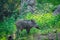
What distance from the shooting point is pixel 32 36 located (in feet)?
33.1

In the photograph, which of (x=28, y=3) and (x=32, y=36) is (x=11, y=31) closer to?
(x=32, y=36)

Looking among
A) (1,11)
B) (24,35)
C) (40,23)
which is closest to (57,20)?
(40,23)

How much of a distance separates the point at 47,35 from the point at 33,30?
0.89 m

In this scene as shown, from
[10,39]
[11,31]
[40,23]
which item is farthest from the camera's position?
[40,23]

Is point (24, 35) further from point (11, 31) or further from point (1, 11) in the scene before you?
point (1, 11)

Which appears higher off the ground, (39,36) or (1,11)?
(1,11)

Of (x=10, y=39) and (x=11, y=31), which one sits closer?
(x=10, y=39)

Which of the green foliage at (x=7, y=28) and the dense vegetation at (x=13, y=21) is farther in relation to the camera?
the green foliage at (x=7, y=28)

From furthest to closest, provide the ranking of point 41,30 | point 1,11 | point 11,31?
1. point 41,30
2. point 11,31
3. point 1,11

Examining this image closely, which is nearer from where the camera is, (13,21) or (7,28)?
(7,28)

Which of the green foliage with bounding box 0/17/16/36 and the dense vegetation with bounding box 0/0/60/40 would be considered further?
the green foliage with bounding box 0/17/16/36

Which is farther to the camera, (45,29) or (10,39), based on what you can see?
(45,29)

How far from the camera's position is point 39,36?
10.1m

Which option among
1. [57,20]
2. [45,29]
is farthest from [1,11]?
[57,20]
